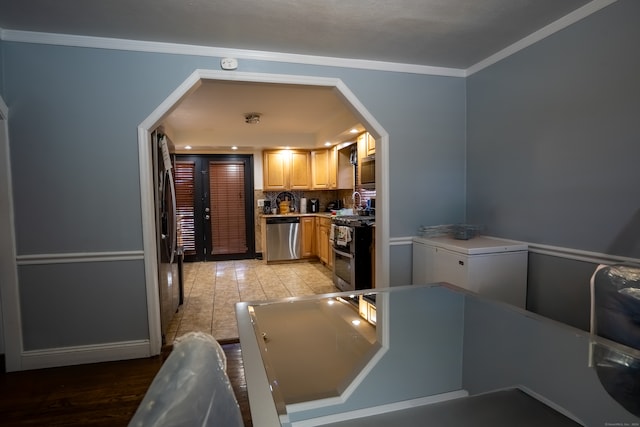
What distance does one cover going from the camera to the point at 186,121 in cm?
479

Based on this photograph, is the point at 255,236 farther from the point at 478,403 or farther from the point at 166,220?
the point at 478,403

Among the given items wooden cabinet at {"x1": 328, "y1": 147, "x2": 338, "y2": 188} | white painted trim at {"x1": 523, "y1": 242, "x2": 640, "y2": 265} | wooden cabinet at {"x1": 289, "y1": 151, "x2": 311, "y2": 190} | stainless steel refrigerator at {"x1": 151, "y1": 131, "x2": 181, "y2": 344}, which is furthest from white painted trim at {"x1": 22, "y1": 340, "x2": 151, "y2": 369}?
wooden cabinet at {"x1": 289, "y1": 151, "x2": 311, "y2": 190}

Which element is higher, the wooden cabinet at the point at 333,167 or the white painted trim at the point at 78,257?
the wooden cabinet at the point at 333,167

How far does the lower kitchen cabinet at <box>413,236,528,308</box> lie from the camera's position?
7.57 feet

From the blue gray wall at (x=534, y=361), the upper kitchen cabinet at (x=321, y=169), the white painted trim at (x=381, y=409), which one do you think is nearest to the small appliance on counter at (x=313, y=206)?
the upper kitchen cabinet at (x=321, y=169)

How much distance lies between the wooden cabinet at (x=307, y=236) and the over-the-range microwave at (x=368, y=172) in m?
1.89

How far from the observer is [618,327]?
1.11 metres

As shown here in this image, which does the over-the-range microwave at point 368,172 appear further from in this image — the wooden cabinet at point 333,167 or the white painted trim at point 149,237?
the white painted trim at point 149,237

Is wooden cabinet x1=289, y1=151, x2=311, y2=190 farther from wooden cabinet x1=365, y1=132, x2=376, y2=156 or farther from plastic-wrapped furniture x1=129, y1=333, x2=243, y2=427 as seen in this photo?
plastic-wrapped furniture x1=129, y1=333, x2=243, y2=427

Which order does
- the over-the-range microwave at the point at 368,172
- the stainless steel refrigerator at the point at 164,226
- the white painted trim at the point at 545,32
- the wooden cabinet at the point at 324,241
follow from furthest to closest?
the wooden cabinet at the point at 324,241
the over-the-range microwave at the point at 368,172
the stainless steel refrigerator at the point at 164,226
the white painted trim at the point at 545,32

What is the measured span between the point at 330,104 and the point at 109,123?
2560 millimetres

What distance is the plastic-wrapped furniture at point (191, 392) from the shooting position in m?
0.40

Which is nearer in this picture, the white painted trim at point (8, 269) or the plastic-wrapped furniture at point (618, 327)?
the plastic-wrapped furniture at point (618, 327)

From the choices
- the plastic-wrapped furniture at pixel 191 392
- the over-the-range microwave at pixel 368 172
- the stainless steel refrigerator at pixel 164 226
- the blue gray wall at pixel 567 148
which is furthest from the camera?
the over-the-range microwave at pixel 368 172
